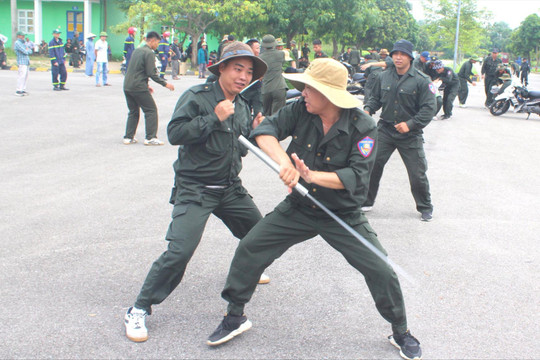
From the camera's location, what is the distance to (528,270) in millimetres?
5082

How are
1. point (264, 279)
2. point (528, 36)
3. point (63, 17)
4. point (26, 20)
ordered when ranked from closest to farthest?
1. point (264, 279)
2. point (63, 17)
3. point (26, 20)
4. point (528, 36)

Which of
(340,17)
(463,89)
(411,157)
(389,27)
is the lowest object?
(411,157)

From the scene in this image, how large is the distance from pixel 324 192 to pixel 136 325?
1.39 meters

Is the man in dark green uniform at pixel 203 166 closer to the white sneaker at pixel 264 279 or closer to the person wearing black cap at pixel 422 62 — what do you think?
the white sneaker at pixel 264 279

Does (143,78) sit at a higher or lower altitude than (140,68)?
lower

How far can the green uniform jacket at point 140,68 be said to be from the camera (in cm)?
972

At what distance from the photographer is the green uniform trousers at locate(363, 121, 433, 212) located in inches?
254

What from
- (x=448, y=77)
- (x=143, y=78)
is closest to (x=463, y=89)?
(x=448, y=77)

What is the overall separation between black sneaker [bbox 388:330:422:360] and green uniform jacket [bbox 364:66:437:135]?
10.5 ft

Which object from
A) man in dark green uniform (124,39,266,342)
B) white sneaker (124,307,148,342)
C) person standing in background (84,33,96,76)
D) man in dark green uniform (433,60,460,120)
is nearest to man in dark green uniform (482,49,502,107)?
man in dark green uniform (433,60,460,120)

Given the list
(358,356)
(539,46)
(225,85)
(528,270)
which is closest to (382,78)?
(528,270)

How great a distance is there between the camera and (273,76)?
35.7 ft

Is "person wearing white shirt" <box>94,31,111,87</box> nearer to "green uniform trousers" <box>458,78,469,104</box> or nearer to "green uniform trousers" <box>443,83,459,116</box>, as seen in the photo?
"green uniform trousers" <box>443,83,459,116</box>

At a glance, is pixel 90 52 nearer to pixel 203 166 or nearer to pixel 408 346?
pixel 203 166
